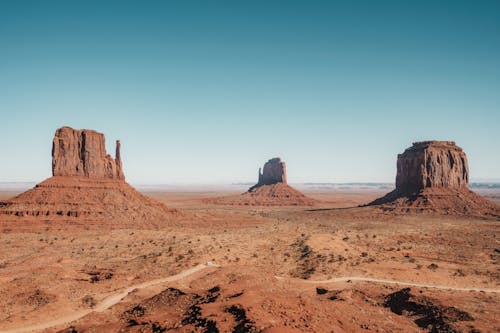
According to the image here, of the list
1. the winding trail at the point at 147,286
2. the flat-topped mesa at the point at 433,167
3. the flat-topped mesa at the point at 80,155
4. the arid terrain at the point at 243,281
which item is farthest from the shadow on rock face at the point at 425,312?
the flat-topped mesa at the point at 433,167

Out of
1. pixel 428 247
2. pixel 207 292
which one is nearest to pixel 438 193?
pixel 428 247

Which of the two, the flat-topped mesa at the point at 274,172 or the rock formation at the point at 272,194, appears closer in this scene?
the rock formation at the point at 272,194

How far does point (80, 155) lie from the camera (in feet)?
202

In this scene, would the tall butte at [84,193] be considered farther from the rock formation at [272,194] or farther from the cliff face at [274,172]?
the cliff face at [274,172]

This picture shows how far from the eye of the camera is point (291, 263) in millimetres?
31938

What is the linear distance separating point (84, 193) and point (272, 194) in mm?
89195

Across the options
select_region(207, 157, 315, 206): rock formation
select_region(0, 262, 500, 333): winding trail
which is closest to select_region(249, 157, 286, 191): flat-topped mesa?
select_region(207, 157, 315, 206): rock formation

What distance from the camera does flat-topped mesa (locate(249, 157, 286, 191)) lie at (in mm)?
150000

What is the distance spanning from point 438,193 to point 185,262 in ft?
254

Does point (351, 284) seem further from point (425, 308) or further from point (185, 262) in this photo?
point (185, 262)

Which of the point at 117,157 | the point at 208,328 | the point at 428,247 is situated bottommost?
the point at 428,247

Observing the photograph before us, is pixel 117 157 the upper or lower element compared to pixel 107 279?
upper

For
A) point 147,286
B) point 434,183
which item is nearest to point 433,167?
point 434,183

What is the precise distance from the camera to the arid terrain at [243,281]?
15.8 meters
